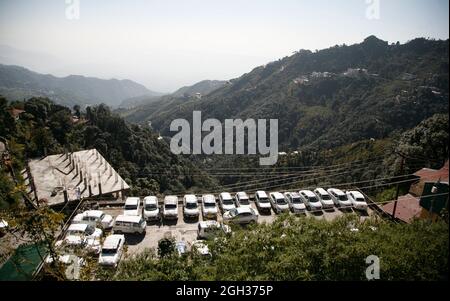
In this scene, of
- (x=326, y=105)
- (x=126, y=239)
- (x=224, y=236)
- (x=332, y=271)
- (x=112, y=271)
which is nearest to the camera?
(x=332, y=271)

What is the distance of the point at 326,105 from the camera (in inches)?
5128

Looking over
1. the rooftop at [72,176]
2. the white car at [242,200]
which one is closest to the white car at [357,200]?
the white car at [242,200]

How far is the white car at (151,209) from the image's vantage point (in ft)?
72.7

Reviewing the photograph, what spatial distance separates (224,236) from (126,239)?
9624 millimetres

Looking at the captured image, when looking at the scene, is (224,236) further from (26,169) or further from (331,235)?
(26,169)

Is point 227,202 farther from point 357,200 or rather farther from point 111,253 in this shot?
point 111,253

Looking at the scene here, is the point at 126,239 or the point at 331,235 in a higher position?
the point at 331,235

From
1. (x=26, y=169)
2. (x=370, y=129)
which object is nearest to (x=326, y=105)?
(x=370, y=129)

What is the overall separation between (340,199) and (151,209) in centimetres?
1306

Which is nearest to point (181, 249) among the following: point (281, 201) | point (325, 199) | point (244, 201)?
point (244, 201)

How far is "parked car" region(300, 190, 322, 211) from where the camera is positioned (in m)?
24.0

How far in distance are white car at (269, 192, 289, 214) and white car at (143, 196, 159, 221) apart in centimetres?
796

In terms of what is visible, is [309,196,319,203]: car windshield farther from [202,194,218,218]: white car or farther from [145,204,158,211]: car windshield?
[145,204,158,211]: car windshield
